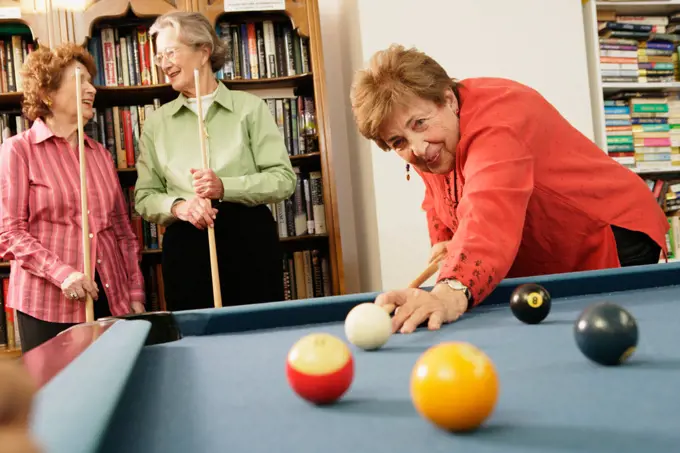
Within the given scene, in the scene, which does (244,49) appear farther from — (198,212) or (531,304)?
(531,304)

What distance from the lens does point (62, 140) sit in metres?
2.51

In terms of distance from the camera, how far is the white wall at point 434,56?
10.1 ft

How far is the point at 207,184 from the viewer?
2.26 meters

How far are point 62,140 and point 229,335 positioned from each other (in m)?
1.58

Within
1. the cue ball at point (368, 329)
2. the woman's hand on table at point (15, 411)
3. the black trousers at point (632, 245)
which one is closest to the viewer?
the woman's hand on table at point (15, 411)

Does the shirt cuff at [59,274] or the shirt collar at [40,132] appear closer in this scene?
the shirt cuff at [59,274]

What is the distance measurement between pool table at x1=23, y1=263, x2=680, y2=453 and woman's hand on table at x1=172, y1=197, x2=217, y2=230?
3.33 feet

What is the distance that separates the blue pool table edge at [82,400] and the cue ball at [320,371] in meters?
0.20

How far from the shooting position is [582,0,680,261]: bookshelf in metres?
3.38

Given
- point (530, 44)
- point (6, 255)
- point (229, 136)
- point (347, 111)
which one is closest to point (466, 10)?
point (530, 44)

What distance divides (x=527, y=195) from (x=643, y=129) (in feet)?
7.94

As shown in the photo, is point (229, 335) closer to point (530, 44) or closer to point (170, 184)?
point (170, 184)

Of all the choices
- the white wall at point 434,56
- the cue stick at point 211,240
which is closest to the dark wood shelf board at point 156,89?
the white wall at point 434,56

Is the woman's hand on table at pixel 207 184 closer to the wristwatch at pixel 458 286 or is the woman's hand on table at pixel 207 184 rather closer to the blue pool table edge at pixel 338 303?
the blue pool table edge at pixel 338 303
